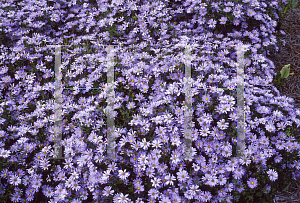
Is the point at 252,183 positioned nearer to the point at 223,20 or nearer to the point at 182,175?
the point at 182,175

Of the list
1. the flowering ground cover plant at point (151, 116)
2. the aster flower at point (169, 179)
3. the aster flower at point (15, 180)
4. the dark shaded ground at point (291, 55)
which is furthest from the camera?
the dark shaded ground at point (291, 55)

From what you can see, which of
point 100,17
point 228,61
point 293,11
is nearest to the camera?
point 228,61

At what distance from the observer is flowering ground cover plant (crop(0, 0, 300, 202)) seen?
2.84 m

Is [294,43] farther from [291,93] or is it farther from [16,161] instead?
[16,161]

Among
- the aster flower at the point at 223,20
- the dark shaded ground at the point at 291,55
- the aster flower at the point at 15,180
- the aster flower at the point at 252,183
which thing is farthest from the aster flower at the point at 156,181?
the aster flower at the point at 223,20

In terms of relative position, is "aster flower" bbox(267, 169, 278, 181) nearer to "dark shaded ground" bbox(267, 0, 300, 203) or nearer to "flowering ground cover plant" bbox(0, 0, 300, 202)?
"flowering ground cover plant" bbox(0, 0, 300, 202)

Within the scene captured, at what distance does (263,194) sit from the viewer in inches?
113

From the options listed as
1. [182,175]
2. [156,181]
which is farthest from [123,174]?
[182,175]

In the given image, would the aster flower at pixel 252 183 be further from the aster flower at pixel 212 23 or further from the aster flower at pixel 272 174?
the aster flower at pixel 212 23

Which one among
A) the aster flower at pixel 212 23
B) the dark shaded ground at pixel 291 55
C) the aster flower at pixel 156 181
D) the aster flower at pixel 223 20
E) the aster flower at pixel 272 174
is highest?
the aster flower at pixel 223 20

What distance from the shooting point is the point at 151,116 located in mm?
3184

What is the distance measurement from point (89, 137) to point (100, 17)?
2.84 m

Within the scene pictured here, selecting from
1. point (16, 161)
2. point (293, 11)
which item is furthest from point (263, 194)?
point (293, 11)

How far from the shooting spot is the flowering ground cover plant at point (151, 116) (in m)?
2.84
